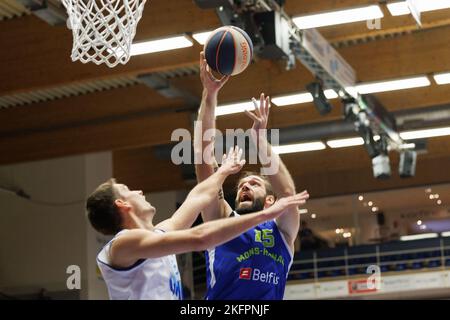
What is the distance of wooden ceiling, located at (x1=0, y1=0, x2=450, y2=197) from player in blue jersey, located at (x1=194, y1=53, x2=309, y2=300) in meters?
6.56

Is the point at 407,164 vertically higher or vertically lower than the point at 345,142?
lower

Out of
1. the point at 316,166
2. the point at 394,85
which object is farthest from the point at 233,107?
the point at 316,166

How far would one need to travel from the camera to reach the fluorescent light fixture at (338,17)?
37.6 feet

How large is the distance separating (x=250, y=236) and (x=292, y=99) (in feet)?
34.6

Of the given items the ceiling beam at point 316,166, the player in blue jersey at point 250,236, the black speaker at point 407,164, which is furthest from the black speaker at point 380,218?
the player in blue jersey at point 250,236

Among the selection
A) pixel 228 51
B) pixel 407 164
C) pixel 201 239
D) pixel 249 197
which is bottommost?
pixel 201 239

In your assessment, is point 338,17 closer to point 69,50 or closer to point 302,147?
point 69,50

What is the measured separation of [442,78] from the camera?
14.6m

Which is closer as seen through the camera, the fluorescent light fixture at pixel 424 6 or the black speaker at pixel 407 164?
the fluorescent light fixture at pixel 424 6

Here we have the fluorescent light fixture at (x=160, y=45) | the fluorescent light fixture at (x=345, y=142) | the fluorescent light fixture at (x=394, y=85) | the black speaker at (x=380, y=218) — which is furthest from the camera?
the black speaker at (x=380, y=218)

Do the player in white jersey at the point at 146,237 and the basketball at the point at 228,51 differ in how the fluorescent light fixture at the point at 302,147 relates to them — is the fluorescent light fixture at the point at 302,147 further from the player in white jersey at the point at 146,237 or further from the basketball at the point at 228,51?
the player in white jersey at the point at 146,237

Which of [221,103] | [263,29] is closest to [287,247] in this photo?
[263,29]

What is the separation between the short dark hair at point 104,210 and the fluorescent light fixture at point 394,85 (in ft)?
34.4
